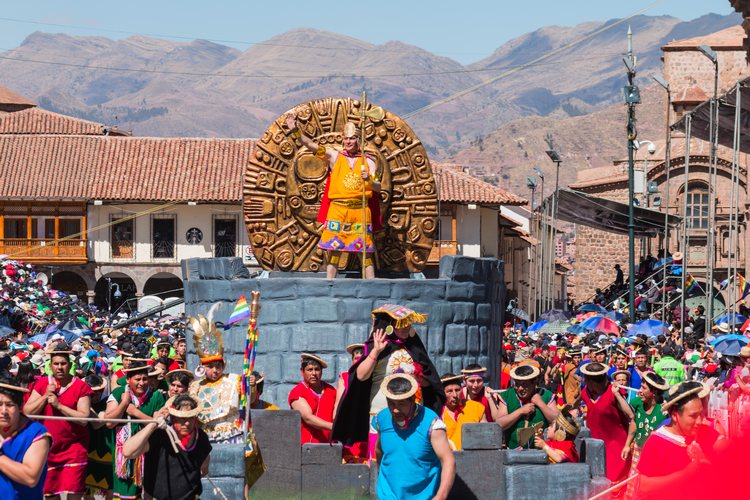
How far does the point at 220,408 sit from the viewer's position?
34.8ft

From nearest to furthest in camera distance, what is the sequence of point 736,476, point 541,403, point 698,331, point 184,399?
point 736,476, point 184,399, point 541,403, point 698,331

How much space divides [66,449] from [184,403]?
2.70 meters

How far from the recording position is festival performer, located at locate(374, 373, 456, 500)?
8656mm

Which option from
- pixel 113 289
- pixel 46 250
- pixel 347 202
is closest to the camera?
pixel 347 202

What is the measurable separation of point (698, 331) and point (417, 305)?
13.8m

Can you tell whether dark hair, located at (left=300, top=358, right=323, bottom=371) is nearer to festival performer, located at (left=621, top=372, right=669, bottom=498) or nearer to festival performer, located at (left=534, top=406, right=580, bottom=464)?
festival performer, located at (left=534, top=406, right=580, bottom=464)

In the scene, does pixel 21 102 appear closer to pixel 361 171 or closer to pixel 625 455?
pixel 361 171

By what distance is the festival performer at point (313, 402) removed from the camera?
11.9m

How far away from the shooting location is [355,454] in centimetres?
1162

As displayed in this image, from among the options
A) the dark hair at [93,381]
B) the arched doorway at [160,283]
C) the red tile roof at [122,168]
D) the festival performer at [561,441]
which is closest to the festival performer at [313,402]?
the dark hair at [93,381]

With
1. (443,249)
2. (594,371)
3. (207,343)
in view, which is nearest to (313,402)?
(207,343)

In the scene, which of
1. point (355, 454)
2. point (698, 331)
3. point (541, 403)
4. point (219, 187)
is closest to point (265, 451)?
point (355, 454)

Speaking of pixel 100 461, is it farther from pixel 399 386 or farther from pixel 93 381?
pixel 399 386

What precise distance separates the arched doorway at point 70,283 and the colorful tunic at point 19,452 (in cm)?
4515
